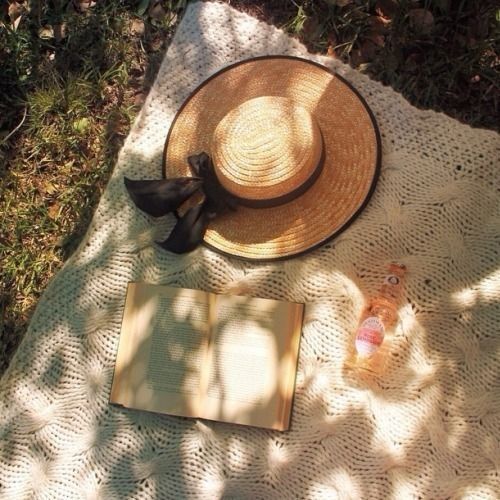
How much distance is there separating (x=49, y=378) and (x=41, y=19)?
114 cm

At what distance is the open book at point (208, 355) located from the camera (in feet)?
4.56

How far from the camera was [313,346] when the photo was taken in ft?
4.55

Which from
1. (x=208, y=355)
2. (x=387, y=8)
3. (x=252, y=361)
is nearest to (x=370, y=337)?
(x=252, y=361)

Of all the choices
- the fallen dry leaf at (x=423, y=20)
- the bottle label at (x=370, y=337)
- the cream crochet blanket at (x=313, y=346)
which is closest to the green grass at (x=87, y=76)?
the fallen dry leaf at (x=423, y=20)

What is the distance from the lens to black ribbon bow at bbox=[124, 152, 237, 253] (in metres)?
1.44

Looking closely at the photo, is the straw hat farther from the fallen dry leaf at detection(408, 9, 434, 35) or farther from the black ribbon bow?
the fallen dry leaf at detection(408, 9, 434, 35)

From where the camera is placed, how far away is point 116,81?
192 cm

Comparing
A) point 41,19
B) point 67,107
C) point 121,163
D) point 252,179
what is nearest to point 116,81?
point 67,107

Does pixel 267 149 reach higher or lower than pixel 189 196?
higher

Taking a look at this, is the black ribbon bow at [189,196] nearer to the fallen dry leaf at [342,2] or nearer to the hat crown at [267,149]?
the hat crown at [267,149]

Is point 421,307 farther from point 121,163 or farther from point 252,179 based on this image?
point 121,163

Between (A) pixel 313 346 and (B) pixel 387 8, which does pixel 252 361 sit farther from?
(B) pixel 387 8

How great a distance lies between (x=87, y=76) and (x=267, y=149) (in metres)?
0.85

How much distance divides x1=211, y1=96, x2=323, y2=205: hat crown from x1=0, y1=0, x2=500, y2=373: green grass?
482 mm
